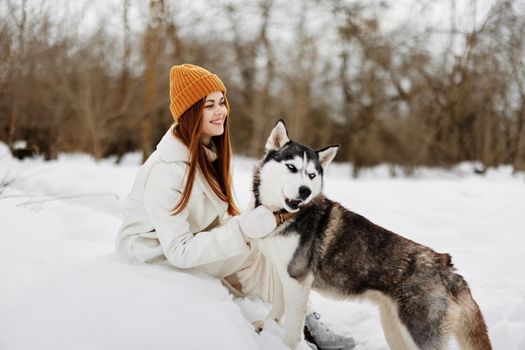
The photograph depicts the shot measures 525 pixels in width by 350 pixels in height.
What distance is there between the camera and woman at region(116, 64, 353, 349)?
2318 mm

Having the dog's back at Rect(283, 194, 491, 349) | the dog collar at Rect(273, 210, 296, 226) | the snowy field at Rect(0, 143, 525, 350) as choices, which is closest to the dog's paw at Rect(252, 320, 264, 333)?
the snowy field at Rect(0, 143, 525, 350)

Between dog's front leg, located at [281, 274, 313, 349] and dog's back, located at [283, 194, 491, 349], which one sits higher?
dog's back, located at [283, 194, 491, 349]

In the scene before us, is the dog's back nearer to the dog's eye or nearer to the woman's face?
the dog's eye

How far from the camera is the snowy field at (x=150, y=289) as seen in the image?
6.00ft

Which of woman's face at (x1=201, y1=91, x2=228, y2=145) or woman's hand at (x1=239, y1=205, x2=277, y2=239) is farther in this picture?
woman's face at (x1=201, y1=91, x2=228, y2=145)

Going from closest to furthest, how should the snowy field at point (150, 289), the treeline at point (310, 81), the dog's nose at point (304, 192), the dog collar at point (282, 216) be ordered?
the snowy field at point (150, 289) < the dog's nose at point (304, 192) < the dog collar at point (282, 216) < the treeline at point (310, 81)

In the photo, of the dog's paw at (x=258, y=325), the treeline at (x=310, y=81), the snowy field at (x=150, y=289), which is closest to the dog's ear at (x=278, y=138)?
the snowy field at (x=150, y=289)

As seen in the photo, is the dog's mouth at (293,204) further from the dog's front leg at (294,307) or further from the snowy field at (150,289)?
the snowy field at (150,289)

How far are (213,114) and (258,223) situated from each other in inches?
31.0

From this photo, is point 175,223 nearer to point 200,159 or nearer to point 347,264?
point 200,159

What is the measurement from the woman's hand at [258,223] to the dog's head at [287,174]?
14 cm

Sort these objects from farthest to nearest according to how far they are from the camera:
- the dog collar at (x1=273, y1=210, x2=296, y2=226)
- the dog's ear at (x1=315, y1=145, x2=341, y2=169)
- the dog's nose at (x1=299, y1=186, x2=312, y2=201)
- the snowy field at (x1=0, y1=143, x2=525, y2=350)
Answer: the dog's ear at (x1=315, y1=145, x2=341, y2=169), the dog collar at (x1=273, y1=210, x2=296, y2=226), the dog's nose at (x1=299, y1=186, x2=312, y2=201), the snowy field at (x1=0, y1=143, x2=525, y2=350)

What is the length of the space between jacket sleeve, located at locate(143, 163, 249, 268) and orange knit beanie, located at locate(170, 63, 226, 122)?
1.29 feet

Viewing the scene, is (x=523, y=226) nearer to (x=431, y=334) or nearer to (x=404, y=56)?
(x=431, y=334)
